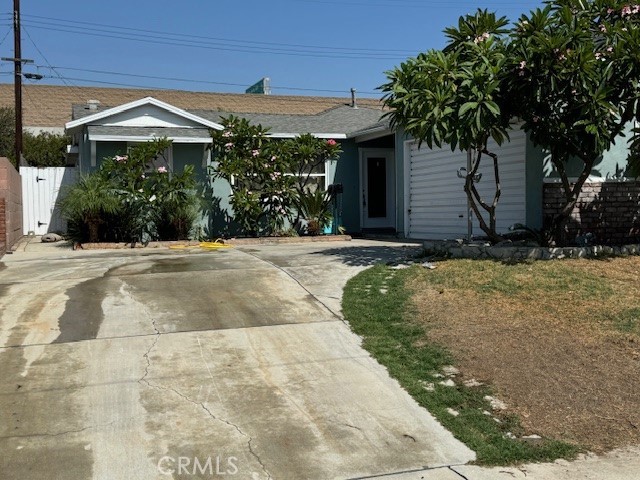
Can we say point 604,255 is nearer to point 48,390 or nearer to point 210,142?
point 48,390

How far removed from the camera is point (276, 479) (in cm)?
400

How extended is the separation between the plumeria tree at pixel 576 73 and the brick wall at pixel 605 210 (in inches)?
51.7

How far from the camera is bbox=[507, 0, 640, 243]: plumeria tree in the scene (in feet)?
29.0

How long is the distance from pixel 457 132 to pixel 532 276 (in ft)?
7.58

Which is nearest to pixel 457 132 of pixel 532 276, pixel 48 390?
pixel 532 276

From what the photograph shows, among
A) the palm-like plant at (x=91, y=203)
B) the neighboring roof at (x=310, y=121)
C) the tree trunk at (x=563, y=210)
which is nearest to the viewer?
the tree trunk at (x=563, y=210)

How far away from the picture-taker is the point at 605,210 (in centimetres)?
1132

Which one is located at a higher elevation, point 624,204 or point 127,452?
point 624,204

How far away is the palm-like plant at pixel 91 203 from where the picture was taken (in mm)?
13439

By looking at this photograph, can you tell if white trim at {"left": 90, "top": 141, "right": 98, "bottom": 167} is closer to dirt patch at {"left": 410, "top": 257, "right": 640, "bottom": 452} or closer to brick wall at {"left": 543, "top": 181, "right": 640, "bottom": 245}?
dirt patch at {"left": 410, "top": 257, "right": 640, "bottom": 452}

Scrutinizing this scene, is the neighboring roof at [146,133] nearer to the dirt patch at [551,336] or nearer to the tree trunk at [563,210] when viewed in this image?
the dirt patch at [551,336]

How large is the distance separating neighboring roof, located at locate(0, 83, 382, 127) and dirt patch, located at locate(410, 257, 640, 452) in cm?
2879

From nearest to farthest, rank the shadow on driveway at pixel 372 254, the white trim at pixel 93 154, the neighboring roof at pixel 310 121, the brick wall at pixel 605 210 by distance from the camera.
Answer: the shadow on driveway at pixel 372 254, the brick wall at pixel 605 210, the white trim at pixel 93 154, the neighboring roof at pixel 310 121

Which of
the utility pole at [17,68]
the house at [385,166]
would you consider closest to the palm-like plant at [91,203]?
the house at [385,166]
